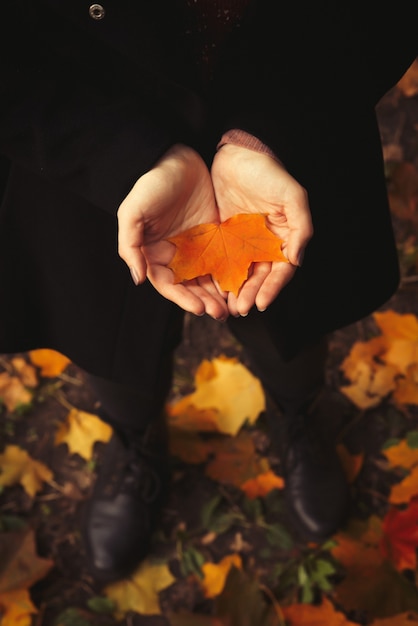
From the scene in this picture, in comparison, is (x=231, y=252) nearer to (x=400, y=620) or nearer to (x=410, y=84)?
(x=400, y=620)

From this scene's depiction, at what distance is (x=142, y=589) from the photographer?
142 centimetres

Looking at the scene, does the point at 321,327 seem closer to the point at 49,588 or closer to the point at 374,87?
the point at 374,87

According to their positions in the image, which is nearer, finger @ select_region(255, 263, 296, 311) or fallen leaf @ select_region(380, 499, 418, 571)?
finger @ select_region(255, 263, 296, 311)

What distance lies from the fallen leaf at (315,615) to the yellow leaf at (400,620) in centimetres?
6

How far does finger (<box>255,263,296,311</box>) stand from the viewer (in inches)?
32.9

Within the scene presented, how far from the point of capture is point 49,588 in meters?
1.44

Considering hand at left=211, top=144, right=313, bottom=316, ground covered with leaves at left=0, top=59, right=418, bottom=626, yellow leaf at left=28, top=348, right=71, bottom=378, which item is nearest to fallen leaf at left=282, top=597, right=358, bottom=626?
ground covered with leaves at left=0, top=59, right=418, bottom=626

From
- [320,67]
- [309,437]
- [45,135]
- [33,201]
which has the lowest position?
[309,437]

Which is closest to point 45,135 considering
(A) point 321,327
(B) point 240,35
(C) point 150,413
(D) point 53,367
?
(B) point 240,35

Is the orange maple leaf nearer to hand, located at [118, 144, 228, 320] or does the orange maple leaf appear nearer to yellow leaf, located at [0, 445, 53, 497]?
hand, located at [118, 144, 228, 320]

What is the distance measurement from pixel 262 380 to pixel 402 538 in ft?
1.59

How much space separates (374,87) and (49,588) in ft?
4.38

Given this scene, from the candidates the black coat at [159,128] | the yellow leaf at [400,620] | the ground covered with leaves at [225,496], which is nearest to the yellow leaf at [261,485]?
the ground covered with leaves at [225,496]

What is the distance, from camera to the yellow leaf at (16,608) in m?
1.36
